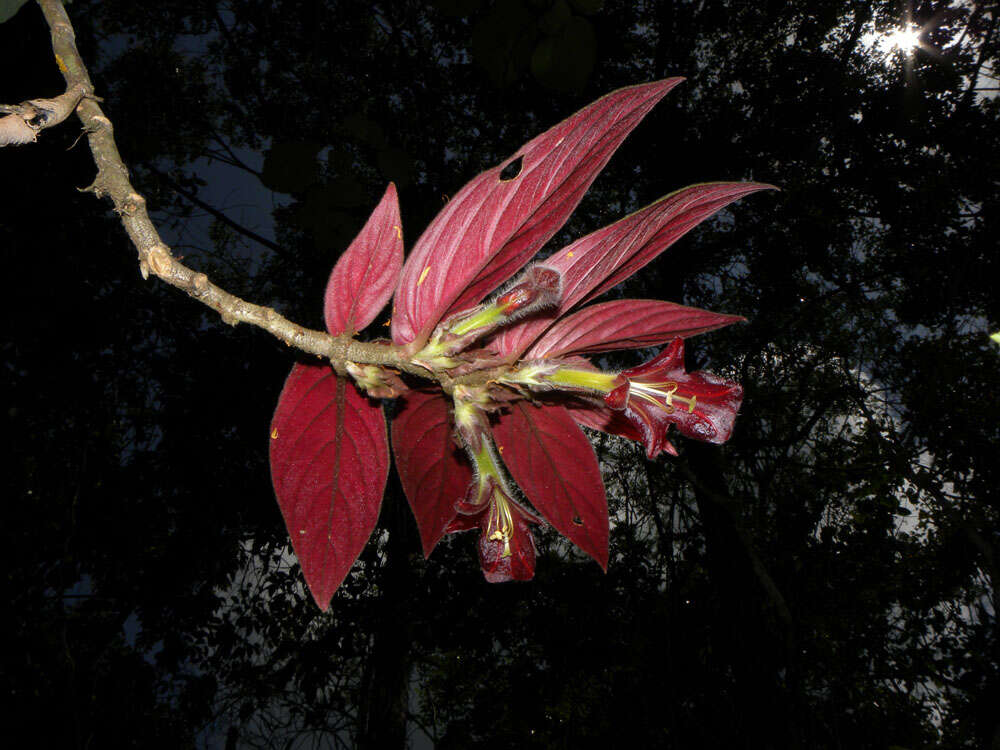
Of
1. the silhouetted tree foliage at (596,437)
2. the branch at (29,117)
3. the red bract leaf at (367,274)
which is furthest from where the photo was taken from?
the silhouetted tree foliage at (596,437)

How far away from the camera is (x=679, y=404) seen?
0.45 metres

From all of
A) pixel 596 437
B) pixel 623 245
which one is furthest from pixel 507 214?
pixel 596 437

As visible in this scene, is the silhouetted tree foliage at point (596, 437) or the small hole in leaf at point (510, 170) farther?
the silhouetted tree foliage at point (596, 437)

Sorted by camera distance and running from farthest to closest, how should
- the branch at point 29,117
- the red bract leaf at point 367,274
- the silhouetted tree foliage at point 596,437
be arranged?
the silhouetted tree foliage at point 596,437, the red bract leaf at point 367,274, the branch at point 29,117

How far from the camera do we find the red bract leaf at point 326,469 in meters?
0.40

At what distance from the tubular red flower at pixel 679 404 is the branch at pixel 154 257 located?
17 cm

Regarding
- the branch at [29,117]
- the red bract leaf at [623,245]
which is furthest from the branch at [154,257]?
the red bract leaf at [623,245]

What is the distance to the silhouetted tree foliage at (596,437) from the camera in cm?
242

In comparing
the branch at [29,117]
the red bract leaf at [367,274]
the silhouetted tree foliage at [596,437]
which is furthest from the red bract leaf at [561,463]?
the silhouetted tree foliage at [596,437]

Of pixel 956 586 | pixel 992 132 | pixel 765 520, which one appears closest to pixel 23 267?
pixel 765 520

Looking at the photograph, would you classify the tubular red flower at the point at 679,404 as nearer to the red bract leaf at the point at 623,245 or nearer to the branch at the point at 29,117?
the red bract leaf at the point at 623,245

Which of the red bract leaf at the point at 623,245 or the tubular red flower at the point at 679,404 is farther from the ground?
the red bract leaf at the point at 623,245

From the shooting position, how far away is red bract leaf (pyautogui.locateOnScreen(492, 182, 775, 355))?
390 mm

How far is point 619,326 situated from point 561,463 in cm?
13
